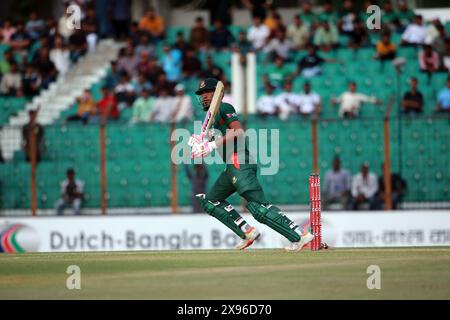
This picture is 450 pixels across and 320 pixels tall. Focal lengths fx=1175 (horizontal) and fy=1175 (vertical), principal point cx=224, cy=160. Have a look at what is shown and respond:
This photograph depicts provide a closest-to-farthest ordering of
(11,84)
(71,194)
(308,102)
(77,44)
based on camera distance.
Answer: (71,194) → (308,102) → (11,84) → (77,44)

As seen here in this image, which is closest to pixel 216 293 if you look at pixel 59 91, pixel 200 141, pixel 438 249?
pixel 200 141

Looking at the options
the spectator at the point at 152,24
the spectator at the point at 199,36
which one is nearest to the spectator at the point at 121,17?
the spectator at the point at 152,24

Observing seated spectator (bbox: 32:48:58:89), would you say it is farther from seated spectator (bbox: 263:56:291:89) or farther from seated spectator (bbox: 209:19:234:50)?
seated spectator (bbox: 263:56:291:89)

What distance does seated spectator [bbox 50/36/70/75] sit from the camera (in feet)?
99.2

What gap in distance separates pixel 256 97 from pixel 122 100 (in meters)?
3.18

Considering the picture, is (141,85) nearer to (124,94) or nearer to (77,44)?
(124,94)

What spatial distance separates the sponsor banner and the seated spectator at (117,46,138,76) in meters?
5.84

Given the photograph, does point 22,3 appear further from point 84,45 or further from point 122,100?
point 122,100

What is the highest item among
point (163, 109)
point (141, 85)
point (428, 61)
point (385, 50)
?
point (385, 50)

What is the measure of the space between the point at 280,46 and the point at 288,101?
2.66 meters

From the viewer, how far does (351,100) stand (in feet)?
85.6

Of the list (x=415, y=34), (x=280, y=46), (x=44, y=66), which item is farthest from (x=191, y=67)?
(x=415, y=34)

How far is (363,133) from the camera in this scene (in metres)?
24.1
